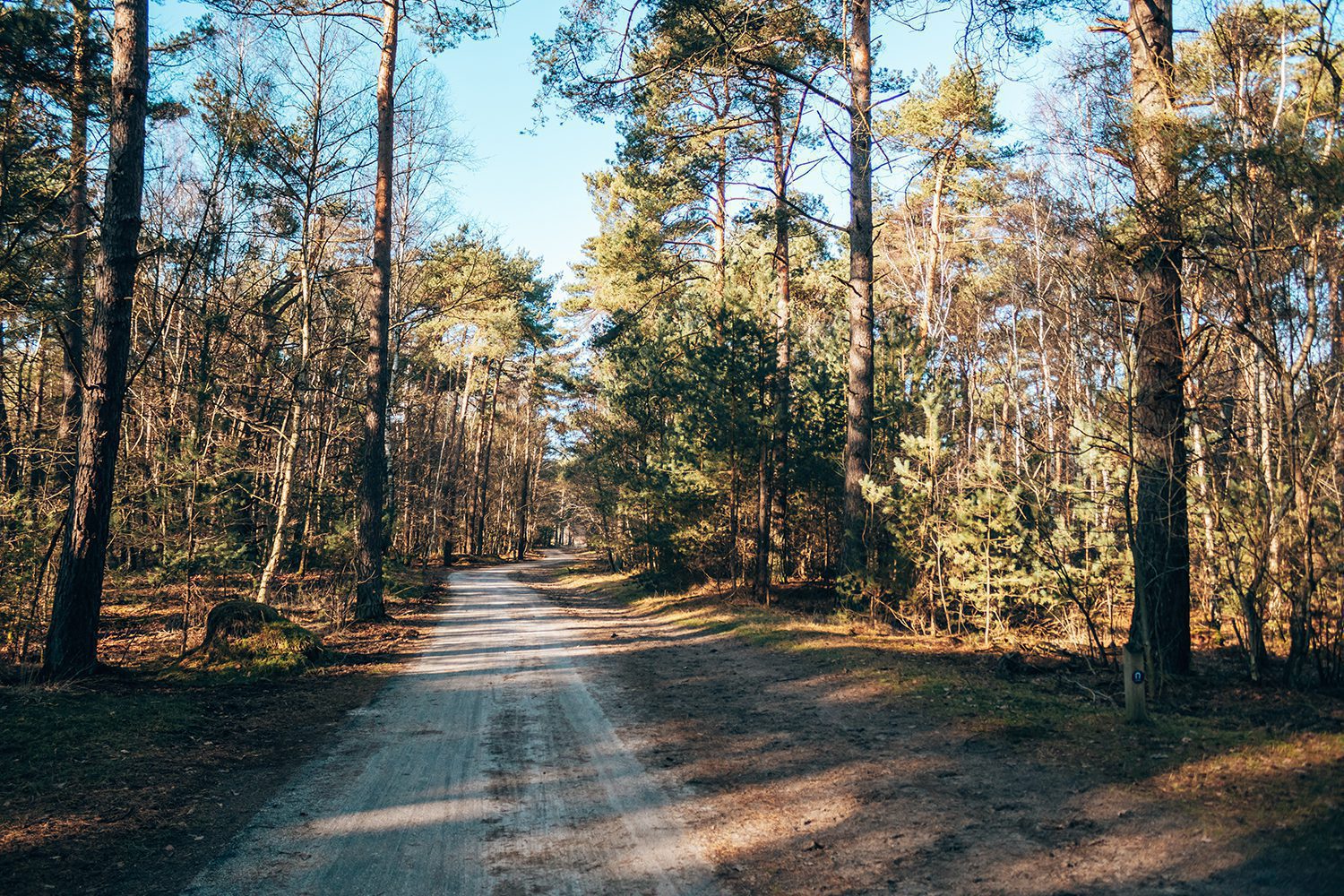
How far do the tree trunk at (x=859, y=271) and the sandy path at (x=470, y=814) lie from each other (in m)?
6.20

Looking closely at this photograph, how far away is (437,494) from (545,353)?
14184mm

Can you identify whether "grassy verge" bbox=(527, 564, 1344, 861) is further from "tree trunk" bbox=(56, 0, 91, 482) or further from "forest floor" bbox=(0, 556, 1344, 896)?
"tree trunk" bbox=(56, 0, 91, 482)

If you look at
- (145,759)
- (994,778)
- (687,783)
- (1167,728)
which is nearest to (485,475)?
(145,759)

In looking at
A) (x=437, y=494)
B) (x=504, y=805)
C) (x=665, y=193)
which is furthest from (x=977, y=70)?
(x=437, y=494)

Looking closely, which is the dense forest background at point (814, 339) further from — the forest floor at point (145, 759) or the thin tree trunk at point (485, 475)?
the thin tree trunk at point (485, 475)

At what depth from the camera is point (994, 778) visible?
533 centimetres

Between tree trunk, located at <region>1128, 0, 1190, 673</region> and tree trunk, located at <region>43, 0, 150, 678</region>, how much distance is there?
10278 mm

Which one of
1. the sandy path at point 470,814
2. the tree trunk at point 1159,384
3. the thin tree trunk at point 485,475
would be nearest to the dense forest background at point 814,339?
the tree trunk at point 1159,384

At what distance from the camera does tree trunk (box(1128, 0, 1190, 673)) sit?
694 centimetres

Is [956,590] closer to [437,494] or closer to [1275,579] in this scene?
[1275,579]

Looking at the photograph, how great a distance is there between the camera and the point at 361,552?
47.7ft

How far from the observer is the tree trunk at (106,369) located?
7891mm

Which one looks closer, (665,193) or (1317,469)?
(1317,469)

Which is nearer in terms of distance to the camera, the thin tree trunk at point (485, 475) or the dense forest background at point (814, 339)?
the dense forest background at point (814, 339)
